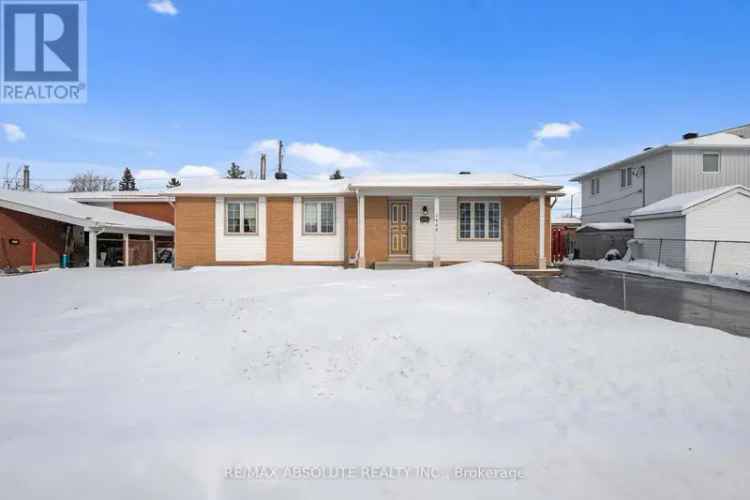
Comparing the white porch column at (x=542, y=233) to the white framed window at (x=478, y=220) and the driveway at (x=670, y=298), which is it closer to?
the driveway at (x=670, y=298)

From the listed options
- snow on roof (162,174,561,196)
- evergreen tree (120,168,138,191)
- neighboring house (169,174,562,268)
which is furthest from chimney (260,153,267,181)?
evergreen tree (120,168,138,191)

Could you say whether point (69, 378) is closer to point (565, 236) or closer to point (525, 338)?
point (525, 338)

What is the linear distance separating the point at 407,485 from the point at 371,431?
755 millimetres

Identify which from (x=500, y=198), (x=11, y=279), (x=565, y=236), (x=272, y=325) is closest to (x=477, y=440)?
(x=272, y=325)

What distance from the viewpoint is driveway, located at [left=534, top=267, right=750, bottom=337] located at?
7.82 meters

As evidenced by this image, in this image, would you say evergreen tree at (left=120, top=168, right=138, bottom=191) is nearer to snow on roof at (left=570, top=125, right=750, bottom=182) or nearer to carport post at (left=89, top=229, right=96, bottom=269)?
carport post at (left=89, top=229, right=96, bottom=269)

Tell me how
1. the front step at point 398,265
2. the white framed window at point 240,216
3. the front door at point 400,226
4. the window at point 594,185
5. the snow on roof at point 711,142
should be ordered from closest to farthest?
1. the front step at point 398,265
2. the front door at point 400,226
3. the white framed window at point 240,216
4. the snow on roof at point 711,142
5. the window at point 594,185

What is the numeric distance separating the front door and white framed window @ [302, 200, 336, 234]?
7.27ft

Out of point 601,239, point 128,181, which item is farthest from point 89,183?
point 601,239

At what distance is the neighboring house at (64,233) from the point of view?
57.2ft

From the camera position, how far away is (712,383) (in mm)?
4578

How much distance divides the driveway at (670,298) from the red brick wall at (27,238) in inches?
810

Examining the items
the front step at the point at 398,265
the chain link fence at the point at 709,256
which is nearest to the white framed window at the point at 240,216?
the front step at the point at 398,265

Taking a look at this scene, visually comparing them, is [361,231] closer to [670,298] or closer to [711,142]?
[670,298]
